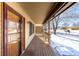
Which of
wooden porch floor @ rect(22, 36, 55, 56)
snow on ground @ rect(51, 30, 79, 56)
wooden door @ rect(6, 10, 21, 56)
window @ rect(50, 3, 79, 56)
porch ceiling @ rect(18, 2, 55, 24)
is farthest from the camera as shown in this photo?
snow on ground @ rect(51, 30, 79, 56)

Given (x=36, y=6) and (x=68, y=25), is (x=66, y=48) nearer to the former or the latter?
(x=68, y=25)

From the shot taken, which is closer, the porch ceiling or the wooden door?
the wooden door

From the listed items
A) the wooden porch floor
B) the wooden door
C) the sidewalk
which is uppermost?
the wooden door

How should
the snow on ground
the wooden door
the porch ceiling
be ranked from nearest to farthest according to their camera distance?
the wooden door → the porch ceiling → the snow on ground

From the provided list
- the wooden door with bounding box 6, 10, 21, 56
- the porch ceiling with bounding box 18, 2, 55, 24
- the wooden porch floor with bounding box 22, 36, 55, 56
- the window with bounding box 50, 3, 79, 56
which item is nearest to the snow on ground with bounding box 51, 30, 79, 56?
the window with bounding box 50, 3, 79, 56

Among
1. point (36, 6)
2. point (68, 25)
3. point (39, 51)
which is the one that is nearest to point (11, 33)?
point (36, 6)

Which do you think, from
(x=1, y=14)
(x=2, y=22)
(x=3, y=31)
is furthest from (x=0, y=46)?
(x=1, y=14)

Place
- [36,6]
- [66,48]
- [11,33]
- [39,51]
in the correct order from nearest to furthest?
[11,33] → [36,6] → [39,51] → [66,48]

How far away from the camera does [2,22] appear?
2725mm

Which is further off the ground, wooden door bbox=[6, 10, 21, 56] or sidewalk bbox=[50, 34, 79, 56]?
wooden door bbox=[6, 10, 21, 56]

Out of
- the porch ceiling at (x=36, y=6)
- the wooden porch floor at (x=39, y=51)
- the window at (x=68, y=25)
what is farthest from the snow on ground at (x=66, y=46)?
the porch ceiling at (x=36, y=6)

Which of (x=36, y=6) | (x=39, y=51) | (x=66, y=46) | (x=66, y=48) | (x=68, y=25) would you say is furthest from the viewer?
(x=68, y=25)

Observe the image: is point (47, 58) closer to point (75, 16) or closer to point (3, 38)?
point (3, 38)

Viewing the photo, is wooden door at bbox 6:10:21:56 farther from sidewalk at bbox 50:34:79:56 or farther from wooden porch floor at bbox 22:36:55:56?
sidewalk at bbox 50:34:79:56
